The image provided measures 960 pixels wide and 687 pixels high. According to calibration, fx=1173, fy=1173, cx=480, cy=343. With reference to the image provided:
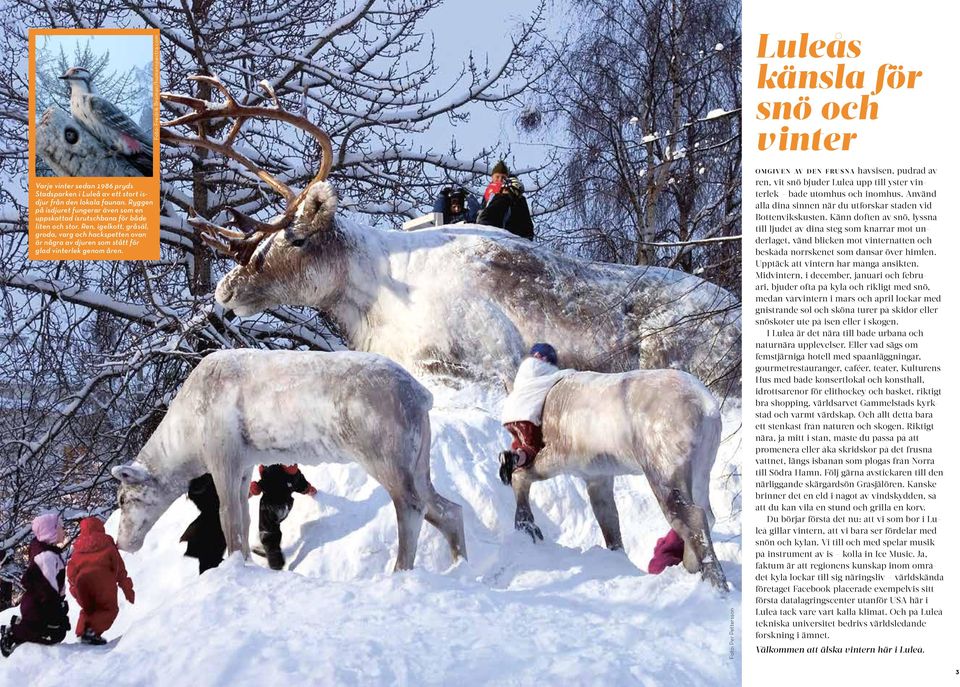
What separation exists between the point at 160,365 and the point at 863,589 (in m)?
7.53

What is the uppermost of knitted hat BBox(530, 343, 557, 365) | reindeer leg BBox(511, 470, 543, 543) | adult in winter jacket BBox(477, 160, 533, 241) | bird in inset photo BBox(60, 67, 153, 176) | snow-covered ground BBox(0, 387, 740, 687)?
bird in inset photo BBox(60, 67, 153, 176)

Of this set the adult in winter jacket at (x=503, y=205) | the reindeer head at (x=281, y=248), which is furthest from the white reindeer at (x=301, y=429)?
the adult in winter jacket at (x=503, y=205)

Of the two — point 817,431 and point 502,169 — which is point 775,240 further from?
point 502,169

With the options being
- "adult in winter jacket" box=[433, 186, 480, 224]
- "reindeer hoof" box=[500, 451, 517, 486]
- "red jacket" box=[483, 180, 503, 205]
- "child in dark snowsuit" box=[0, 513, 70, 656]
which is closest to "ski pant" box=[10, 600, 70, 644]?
"child in dark snowsuit" box=[0, 513, 70, 656]

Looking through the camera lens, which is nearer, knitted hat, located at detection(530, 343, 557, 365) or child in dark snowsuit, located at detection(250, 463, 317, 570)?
child in dark snowsuit, located at detection(250, 463, 317, 570)

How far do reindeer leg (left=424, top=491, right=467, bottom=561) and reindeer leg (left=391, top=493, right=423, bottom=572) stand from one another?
8.6 inches

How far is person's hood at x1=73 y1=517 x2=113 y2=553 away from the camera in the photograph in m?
5.20

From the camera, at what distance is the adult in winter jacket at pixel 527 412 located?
20.0 ft

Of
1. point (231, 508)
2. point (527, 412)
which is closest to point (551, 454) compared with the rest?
point (527, 412)

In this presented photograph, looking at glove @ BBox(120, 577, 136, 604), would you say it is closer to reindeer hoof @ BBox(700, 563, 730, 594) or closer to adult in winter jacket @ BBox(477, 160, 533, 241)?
reindeer hoof @ BBox(700, 563, 730, 594)

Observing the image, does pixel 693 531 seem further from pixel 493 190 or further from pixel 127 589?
pixel 493 190

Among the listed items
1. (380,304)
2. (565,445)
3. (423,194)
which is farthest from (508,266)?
(423,194)

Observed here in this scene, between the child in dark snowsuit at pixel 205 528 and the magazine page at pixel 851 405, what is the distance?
2.64m

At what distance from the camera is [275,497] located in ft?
20.3
